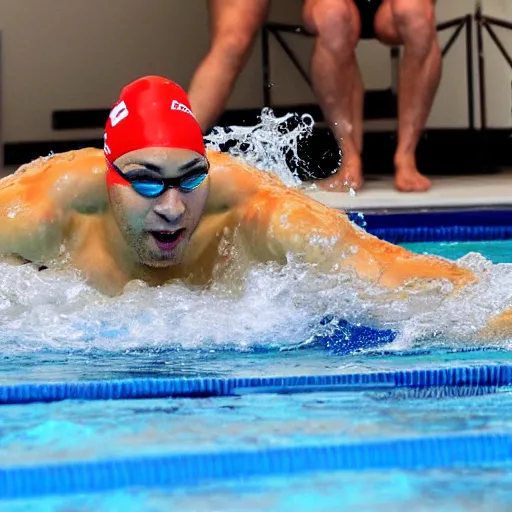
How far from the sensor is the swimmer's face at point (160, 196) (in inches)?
79.0

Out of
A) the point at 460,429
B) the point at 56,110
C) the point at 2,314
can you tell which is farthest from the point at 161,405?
the point at 56,110

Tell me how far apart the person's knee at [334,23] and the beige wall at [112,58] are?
2.35 m

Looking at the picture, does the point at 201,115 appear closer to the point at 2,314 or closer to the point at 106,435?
the point at 2,314

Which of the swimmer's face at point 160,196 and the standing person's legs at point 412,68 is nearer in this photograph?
the swimmer's face at point 160,196

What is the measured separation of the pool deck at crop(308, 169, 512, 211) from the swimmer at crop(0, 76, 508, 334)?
145 cm

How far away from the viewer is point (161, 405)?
152 cm

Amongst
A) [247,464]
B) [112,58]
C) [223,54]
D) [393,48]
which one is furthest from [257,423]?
[112,58]

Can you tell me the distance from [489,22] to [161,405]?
176 inches

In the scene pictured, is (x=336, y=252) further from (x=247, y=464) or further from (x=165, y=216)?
(x=247, y=464)

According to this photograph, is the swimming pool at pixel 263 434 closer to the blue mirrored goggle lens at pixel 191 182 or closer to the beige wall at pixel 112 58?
the blue mirrored goggle lens at pixel 191 182

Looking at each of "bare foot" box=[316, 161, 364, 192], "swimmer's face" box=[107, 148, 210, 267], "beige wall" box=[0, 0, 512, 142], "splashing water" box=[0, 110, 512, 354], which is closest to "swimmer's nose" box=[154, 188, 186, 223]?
"swimmer's face" box=[107, 148, 210, 267]

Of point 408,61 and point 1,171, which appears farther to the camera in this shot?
point 1,171

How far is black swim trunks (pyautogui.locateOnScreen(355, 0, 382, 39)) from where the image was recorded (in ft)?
14.7

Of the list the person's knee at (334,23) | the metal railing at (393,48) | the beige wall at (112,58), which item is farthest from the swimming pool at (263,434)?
the beige wall at (112,58)
